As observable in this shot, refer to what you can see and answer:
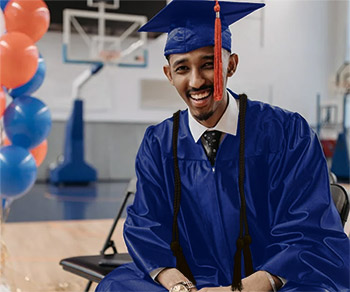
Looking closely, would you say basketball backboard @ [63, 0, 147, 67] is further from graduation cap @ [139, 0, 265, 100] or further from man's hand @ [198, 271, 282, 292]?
man's hand @ [198, 271, 282, 292]

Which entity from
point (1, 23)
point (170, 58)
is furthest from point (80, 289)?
point (170, 58)

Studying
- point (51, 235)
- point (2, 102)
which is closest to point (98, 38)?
point (51, 235)

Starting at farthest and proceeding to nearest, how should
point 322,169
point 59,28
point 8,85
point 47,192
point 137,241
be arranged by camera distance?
point 59,28, point 47,192, point 8,85, point 137,241, point 322,169

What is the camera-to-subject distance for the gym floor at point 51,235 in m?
3.35

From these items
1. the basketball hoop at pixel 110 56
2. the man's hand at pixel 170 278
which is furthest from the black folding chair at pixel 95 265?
the basketball hoop at pixel 110 56

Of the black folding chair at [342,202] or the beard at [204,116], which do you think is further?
the black folding chair at [342,202]

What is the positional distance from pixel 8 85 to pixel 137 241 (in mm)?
1800

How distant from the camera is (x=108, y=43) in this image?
434 inches

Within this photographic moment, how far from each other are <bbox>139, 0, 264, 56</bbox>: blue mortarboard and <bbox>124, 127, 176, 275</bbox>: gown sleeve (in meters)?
0.34

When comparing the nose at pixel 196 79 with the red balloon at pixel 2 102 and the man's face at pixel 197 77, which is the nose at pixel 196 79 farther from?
the red balloon at pixel 2 102

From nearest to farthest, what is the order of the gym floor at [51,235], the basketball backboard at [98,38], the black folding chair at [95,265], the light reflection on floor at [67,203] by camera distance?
the black folding chair at [95,265] → the gym floor at [51,235] → the light reflection on floor at [67,203] → the basketball backboard at [98,38]

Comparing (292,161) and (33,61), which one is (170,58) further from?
(33,61)

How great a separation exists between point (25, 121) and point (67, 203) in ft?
13.7

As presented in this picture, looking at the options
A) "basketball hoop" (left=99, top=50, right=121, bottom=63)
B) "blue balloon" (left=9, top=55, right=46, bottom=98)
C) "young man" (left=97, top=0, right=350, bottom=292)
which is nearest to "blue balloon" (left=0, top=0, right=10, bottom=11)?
"blue balloon" (left=9, top=55, right=46, bottom=98)
